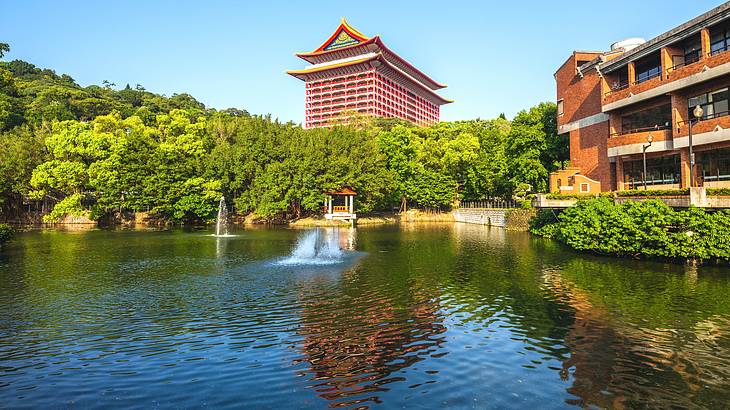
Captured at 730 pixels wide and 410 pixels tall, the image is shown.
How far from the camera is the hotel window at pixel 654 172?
30688 millimetres

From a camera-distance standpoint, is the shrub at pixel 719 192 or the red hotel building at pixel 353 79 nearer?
the shrub at pixel 719 192

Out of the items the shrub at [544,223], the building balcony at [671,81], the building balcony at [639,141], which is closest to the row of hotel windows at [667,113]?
the building balcony at [639,141]

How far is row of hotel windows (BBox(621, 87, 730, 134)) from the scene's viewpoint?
26.4 m

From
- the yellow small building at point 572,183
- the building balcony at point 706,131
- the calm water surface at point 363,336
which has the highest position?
the building balcony at point 706,131

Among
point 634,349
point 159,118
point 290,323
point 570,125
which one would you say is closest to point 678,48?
point 570,125

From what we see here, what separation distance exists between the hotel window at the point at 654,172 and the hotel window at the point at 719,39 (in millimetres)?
6984

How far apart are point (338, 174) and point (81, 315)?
46.3 metres

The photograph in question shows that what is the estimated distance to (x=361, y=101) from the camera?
110375 mm

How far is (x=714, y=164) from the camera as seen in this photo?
27891 millimetres

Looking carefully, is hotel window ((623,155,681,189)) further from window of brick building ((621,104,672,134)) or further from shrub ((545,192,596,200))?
shrub ((545,192,596,200))

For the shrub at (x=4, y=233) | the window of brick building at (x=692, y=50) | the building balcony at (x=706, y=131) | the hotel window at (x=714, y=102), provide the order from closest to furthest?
the building balcony at (x=706, y=131) → the hotel window at (x=714, y=102) → the window of brick building at (x=692, y=50) → the shrub at (x=4, y=233)

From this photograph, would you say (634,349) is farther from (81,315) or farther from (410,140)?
(410,140)

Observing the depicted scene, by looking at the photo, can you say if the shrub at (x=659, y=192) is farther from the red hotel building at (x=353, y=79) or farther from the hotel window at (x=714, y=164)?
the red hotel building at (x=353, y=79)

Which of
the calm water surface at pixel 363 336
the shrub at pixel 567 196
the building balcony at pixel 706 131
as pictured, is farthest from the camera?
the shrub at pixel 567 196
